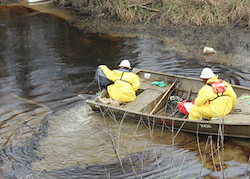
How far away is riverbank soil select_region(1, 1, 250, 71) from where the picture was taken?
41.2ft

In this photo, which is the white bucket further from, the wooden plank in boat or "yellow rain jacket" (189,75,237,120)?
"yellow rain jacket" (189,75,237,120)

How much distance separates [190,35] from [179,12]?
1.95m

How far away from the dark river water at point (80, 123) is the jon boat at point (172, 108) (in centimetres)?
31

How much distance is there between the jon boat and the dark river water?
0.31m

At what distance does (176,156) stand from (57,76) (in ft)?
20.5

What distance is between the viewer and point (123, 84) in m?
8.05

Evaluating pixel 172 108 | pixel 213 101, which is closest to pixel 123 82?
pixel 172 108

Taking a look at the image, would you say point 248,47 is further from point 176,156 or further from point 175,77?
point 176,156

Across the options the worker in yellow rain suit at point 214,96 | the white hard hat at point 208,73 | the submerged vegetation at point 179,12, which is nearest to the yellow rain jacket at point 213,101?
the worker in yellow rain suit at point 214,96

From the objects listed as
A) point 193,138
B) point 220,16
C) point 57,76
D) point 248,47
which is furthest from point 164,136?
point 220,16

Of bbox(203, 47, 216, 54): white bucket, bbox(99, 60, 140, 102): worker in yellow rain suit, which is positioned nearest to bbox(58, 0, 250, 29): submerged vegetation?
bbox(203, 47, 216, 54): white bucket

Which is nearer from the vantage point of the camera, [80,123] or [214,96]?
[214,96]

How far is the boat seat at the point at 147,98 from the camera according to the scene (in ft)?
26.6

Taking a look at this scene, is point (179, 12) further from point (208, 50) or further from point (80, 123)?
point (80, 123)
